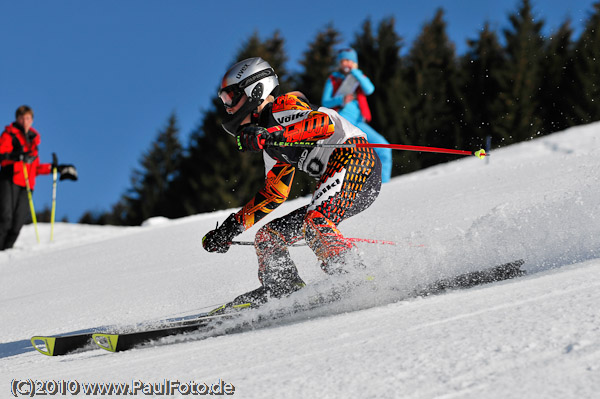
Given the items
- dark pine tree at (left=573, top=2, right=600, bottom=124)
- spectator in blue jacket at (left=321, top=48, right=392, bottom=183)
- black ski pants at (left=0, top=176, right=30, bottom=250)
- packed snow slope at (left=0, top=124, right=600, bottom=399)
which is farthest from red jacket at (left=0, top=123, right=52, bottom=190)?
dark pine tree at (left=573, top=2, right=600, bottom=124)

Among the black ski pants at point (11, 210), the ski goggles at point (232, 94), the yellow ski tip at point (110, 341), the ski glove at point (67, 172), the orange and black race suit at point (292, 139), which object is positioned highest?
the ski glove at point (67, 172)

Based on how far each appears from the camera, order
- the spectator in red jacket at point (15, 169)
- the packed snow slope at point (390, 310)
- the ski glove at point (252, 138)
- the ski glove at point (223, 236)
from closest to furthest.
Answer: the packed snow slope at point (390, 310) → the ski glove at point (252, 138) → the ski glove at point (223, 236) → the spectator in red jacket at point (15, 169)

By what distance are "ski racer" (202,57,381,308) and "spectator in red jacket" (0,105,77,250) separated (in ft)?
20.0

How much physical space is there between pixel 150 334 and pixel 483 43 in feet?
71.3

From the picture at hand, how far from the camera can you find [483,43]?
22.6 meters

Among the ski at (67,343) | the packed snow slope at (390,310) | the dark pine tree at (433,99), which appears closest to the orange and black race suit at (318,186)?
the packed snow slope at (390,310)

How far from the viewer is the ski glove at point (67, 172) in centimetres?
938

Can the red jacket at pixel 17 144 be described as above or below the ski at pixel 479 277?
above

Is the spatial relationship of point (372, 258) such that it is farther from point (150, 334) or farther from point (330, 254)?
point (150, 334)

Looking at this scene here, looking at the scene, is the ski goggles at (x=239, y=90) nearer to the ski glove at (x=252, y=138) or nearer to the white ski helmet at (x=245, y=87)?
the white ski helmet at (x=245, y=87)

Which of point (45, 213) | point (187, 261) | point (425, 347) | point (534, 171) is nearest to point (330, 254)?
point (425, 347)

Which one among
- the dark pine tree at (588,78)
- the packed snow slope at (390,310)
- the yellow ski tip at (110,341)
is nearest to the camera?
the packed snow slope at (390,310)

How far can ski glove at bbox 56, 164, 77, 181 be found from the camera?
30.8ft

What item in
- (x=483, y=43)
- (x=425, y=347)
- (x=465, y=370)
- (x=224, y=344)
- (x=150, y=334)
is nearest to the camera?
(x=465, y=370)
